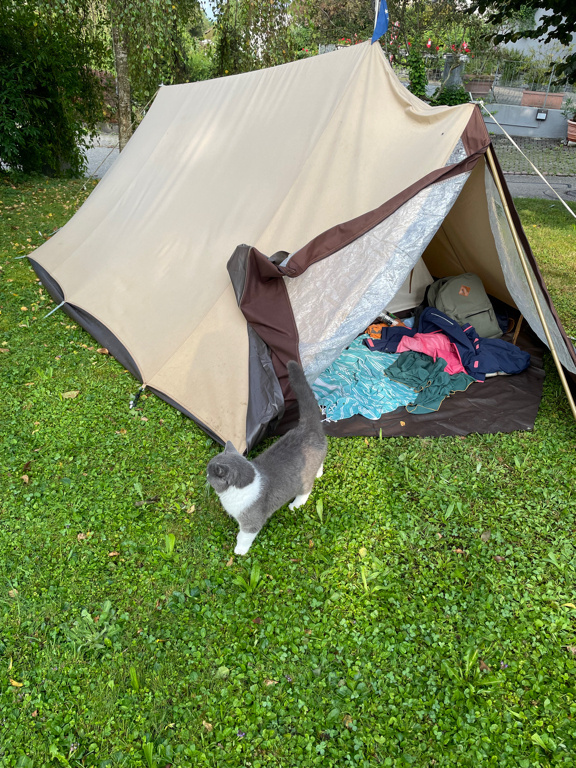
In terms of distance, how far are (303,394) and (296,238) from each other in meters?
1.19

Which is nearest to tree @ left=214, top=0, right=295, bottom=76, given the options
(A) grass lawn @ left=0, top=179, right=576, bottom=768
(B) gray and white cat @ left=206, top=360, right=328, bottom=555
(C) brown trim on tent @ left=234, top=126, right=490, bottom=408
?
(C) brown trim on tent @ left=234, top=126, right=490, bottom=408

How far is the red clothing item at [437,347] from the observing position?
4109mm

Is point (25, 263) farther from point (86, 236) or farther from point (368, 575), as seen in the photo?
point (368, 575)

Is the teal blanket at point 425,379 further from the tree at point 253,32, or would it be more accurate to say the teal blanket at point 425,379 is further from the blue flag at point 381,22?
the tree at point 253,32

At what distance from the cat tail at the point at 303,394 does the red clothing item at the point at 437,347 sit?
1758 mm

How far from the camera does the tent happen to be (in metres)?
3.13

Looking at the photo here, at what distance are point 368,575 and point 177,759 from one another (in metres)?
1.07

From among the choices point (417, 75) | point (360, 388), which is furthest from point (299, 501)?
point (417, 75)

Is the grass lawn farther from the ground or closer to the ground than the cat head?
closer to the ground

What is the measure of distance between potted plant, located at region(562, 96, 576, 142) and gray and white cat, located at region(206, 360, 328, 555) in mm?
15124

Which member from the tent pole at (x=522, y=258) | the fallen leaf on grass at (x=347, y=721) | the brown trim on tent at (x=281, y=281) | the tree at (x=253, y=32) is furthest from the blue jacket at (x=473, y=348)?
the tree at (x=253, y=32)

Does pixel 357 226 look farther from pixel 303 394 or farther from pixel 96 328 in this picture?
pixel 96 328

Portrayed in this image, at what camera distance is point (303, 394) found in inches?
107

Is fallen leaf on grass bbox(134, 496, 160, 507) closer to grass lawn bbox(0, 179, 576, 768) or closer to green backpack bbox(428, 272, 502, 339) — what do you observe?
grass lawn bbox(0, 179, 576, 768)
